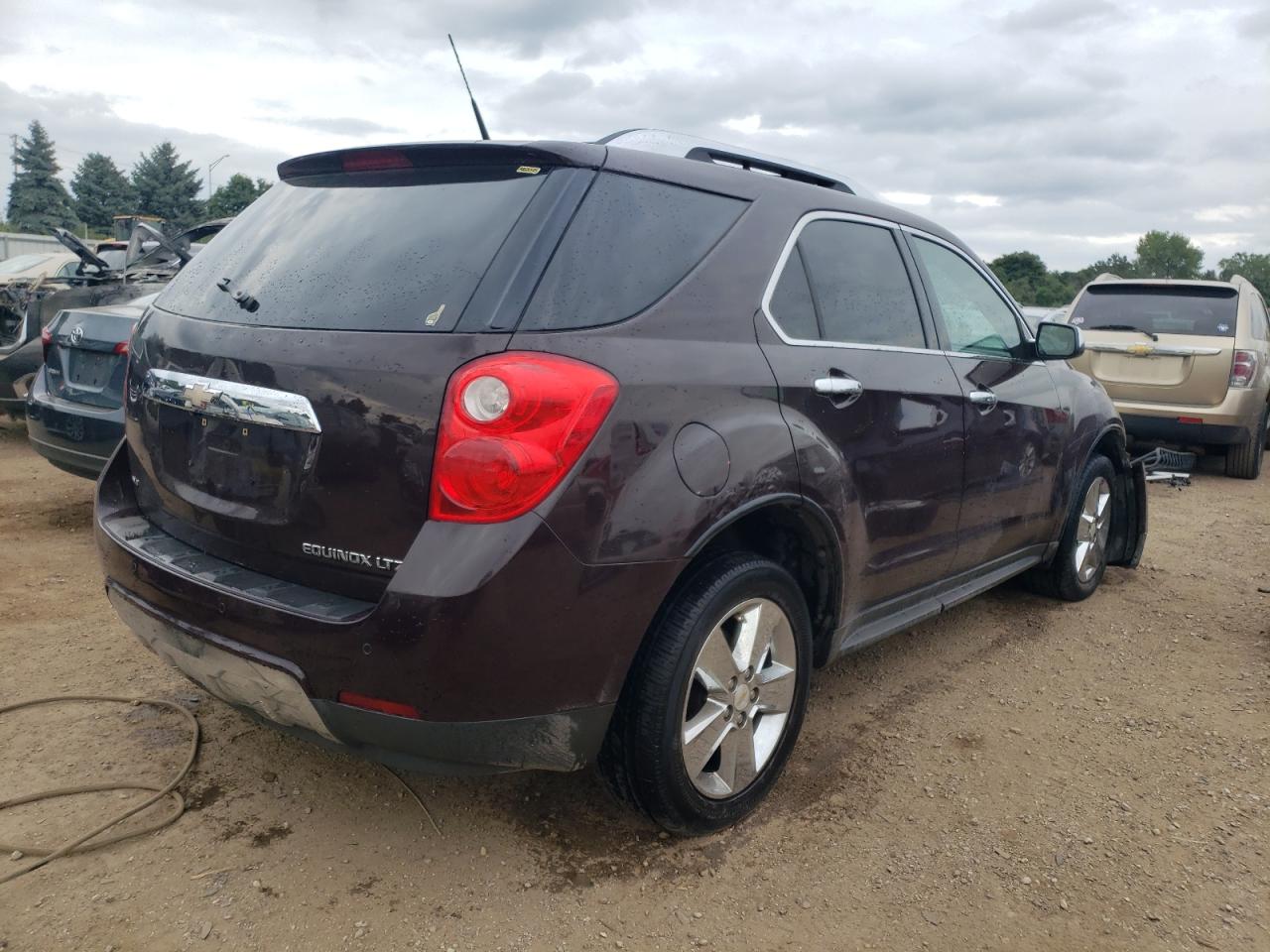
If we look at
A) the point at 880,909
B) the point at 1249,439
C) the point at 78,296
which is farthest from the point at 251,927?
the point at 1249,439

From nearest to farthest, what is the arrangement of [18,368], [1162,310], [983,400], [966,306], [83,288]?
[983,400] → [966,306] → [83,288] → [18,368] → [1162,310]

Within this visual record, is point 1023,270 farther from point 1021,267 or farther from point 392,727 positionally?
point 392,727

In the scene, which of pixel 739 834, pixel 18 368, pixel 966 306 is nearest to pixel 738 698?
pixel 739 834

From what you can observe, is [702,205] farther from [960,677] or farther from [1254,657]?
[1254,657]

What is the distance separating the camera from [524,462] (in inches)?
80.0

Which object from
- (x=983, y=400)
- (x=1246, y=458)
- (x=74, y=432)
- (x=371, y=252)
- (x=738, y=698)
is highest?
(x=371, y=252)

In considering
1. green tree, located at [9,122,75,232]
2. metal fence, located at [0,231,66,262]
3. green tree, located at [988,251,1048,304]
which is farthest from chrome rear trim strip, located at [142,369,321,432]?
green tree, located at [9,122,75,232]

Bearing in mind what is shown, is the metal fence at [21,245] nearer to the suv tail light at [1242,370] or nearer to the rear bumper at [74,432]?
the rear bumper at [74,432]

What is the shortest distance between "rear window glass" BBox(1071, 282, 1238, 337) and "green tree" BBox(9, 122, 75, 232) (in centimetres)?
7343

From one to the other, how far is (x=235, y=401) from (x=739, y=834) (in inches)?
66.1

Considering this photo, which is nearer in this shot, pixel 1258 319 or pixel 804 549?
pixel 804 549

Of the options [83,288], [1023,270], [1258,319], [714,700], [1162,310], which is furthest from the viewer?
[1023,270]

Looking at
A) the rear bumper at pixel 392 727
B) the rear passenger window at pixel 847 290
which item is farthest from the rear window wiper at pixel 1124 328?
the rear bumper at pixel 392 727

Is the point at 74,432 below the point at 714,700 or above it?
above
